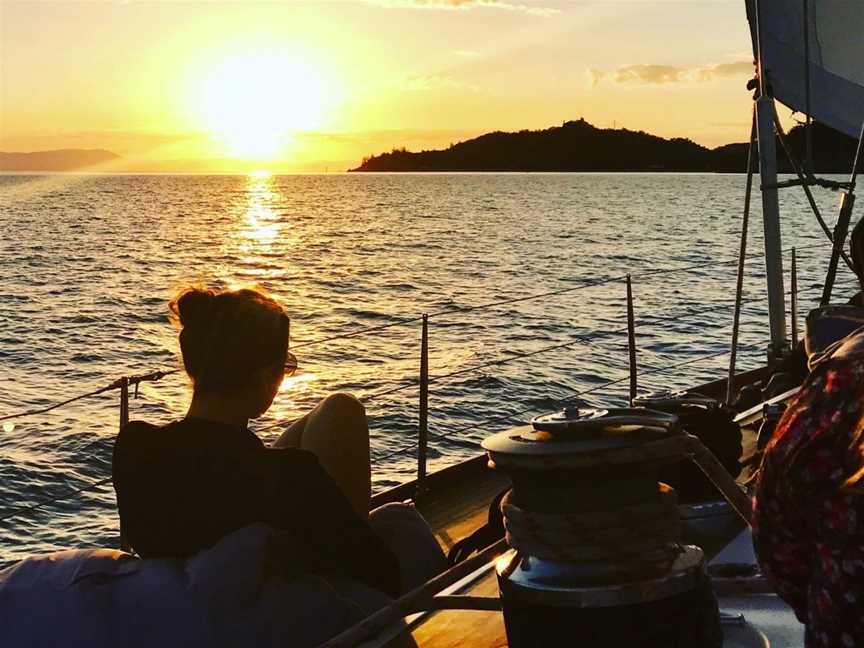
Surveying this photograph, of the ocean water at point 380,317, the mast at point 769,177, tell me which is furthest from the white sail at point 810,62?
the ocean water at point 380,317

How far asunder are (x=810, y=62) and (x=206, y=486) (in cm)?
471

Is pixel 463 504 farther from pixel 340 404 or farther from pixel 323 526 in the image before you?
A: pixel 323 526

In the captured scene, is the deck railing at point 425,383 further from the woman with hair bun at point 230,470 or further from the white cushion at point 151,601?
the white cushion at point 151,601

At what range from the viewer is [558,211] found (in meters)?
76.1

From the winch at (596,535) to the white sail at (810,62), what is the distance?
4522 millimetres

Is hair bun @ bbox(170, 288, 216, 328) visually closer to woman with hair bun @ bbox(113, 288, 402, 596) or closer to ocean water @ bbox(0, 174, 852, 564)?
woman with hair bun @ bbox(113, 288, 402, 596)

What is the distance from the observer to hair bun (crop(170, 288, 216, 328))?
2.20 m

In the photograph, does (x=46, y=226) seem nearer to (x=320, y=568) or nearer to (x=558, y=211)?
(x=558, y=211)

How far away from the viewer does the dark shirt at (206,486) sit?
212 centimetres

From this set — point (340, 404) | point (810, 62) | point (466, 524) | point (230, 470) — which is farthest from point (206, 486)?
point (810, 62)

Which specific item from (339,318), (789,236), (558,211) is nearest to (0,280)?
(339,318)

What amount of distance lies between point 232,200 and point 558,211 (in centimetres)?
3051

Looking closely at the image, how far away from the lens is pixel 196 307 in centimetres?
221

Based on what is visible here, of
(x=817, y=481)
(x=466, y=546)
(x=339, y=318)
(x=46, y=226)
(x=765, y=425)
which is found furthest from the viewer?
(x=46, y=226)
